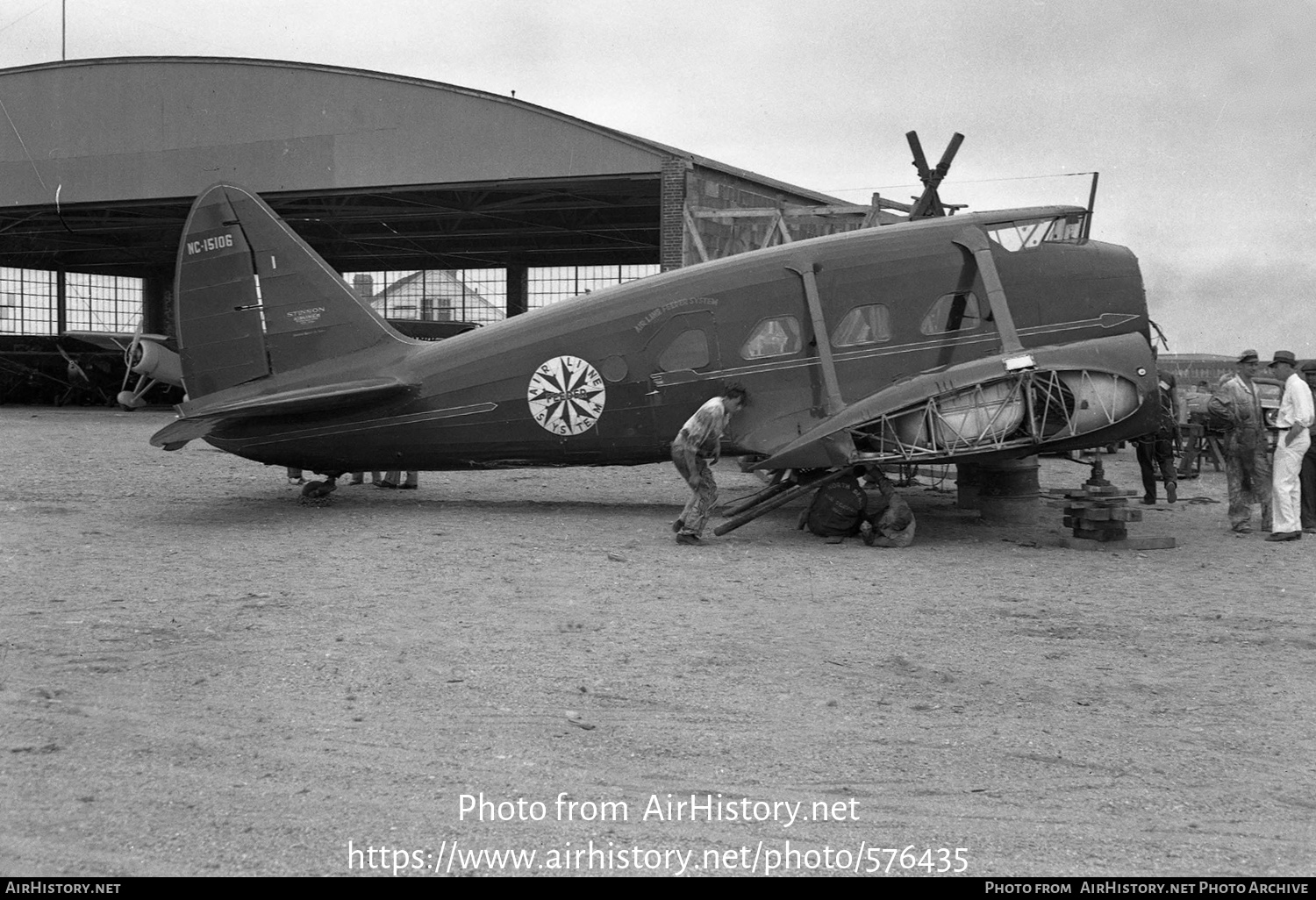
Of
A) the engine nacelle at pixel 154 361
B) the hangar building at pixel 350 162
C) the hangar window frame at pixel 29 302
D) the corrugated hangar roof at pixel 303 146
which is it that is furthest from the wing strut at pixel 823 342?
the hangar window frame at pixel 29 302

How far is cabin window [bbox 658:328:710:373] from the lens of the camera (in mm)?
13164

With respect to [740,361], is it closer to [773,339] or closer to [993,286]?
[773,339]

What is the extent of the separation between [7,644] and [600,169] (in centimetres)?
2105

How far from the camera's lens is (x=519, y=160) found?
2733 cm

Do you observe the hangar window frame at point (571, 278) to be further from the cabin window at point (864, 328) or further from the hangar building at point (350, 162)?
the cabin window at point (864, 328)

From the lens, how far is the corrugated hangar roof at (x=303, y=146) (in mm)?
27172

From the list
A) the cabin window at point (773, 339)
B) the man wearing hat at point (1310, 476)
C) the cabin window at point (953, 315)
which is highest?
the cabin window at point (953, 315)

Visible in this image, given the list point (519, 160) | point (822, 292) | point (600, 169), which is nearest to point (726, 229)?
point (600, 169)

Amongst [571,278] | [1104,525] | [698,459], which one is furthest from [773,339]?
[571,278]

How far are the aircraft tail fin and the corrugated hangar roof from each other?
12772 millimetres

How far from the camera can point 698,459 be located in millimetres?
11930

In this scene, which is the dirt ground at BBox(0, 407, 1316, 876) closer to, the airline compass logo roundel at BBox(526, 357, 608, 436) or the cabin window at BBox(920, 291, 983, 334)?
the airline compass logo roundel at BBox(526, 357, 608, 436)

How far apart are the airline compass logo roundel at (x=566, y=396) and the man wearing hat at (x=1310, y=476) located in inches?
324
